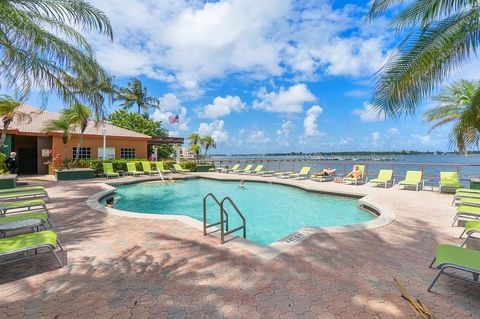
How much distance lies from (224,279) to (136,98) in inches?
1445

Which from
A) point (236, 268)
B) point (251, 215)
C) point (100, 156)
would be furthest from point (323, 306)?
point (100, 156)

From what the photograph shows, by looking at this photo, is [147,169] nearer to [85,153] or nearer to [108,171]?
[108,171]

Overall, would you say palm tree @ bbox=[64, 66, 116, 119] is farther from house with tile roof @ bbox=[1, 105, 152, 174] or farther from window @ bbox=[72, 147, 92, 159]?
window @ bbox=[72, 147, 92, 159]

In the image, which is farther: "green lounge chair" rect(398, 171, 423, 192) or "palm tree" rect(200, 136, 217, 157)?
"palm tree" rect(200, 136, 217, 157)

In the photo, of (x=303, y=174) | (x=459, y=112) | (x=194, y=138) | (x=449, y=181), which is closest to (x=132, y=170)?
(x=303, y=174)

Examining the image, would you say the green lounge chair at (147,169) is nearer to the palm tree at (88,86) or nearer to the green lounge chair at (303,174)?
the palm tree at (88,86)

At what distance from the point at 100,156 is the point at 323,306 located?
21.6m

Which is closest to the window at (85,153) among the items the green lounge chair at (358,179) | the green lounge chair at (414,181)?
the green lounge chair at (358,179)

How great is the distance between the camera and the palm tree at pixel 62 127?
16.3m

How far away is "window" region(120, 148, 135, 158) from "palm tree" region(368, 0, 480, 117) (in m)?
21.3

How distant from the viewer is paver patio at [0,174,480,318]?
9.14ft

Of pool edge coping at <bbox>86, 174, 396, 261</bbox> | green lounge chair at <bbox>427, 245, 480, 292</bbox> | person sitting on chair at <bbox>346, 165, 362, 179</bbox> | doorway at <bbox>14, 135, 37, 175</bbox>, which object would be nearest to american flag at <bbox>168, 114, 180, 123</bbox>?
doorway at <bbox>14, 135, 37, 175</bbox>

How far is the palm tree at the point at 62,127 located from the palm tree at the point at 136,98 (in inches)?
725

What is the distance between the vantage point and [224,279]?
3402mm
